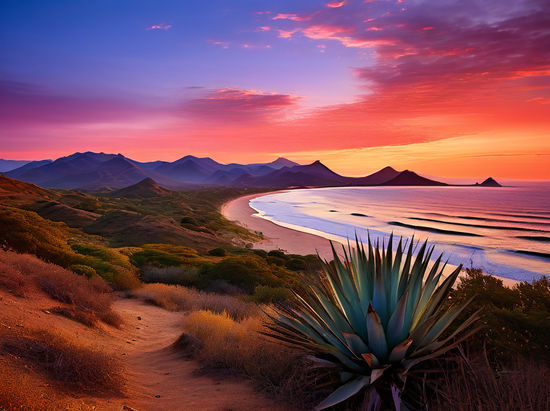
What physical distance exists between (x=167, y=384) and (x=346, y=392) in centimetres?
326

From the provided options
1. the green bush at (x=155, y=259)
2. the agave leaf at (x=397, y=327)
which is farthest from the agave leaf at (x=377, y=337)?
the green bush at (x=155, y=259)

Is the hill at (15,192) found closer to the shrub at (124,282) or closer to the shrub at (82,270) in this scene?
the shrub at (124,282)

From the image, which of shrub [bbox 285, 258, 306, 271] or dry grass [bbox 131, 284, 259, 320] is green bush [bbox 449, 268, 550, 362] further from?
shrub [bbox 285, 258, 306, 271]

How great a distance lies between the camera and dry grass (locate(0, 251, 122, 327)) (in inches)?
302

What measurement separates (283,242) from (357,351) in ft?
120

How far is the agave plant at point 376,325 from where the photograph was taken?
372 centimetres

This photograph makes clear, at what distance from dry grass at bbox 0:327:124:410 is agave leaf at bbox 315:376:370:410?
8.77 ft

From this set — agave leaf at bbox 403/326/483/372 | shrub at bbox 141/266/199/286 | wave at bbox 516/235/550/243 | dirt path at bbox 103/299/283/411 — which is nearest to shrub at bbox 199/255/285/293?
shrub at bbox 141/266/199/286

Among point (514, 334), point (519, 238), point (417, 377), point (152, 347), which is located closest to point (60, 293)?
point (152, 347)

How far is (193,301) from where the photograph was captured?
1245 cm

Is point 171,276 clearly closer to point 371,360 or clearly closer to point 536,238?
point 371,360

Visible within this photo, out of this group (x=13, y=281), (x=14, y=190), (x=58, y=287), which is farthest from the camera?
(x=14, y=190)

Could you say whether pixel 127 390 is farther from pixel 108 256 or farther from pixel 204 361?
pixel 108 256

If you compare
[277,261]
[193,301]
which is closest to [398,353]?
[193,301]
